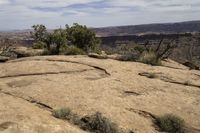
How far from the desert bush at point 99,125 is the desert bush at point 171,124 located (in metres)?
1.41

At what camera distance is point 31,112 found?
8172 millimetres

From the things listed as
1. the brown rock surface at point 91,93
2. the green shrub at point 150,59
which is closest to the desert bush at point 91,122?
the brown rock surface at point 91,93

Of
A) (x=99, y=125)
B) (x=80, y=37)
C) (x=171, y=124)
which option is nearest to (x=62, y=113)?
(x=99, y=125)

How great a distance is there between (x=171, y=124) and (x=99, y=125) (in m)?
2.00

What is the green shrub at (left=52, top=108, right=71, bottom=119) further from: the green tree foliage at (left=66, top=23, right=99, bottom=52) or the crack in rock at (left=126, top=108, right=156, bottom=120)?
the green tree foliage at (left=66, top=23, right=99, bottom=52)

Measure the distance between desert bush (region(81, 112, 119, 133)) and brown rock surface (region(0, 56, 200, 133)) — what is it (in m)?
0.38

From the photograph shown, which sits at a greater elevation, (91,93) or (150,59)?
(150,59)

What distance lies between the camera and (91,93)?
10.4 m

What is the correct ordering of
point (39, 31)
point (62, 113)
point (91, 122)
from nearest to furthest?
point (91, 122)
point (62, 113)
point (39, 31)

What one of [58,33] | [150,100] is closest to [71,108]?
[150,100]

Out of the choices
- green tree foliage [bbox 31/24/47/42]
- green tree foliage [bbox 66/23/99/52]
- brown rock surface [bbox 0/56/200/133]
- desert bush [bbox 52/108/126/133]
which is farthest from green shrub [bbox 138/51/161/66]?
green tree foliage [bbox 31/24/47/42]

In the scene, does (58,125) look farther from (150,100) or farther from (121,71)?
(121,71)

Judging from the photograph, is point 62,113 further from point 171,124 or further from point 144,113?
point 171,124

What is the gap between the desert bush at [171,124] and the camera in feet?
29.2
